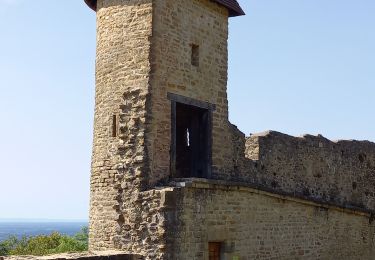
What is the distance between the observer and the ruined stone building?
10812 millimetres

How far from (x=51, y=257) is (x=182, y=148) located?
5.91 m

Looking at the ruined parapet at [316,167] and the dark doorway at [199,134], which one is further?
the ruined parapet at [316,167]

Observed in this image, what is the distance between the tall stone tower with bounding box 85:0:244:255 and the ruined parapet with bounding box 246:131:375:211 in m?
1.63

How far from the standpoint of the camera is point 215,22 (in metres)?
13.3

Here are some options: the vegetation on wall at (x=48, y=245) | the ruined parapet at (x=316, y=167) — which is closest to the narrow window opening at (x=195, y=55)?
the ruined parapet at (x=316, y=167)

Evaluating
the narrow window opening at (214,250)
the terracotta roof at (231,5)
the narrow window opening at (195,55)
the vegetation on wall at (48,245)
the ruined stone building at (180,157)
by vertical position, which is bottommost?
the vegetation on wall at (48,245)

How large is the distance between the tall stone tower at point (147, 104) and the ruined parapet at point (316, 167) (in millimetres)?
1631


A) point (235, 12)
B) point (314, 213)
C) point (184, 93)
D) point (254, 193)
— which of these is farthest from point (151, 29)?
point (314, 213)

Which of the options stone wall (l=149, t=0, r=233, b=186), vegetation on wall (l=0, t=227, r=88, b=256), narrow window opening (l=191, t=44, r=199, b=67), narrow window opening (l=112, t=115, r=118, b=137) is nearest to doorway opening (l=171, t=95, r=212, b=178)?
stone wall (l=149, t=0, r=233, b=186)

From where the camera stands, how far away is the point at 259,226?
12102 millimetres

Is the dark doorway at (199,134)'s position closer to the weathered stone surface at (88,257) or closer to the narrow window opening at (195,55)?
the narrow window opening at (195,55)

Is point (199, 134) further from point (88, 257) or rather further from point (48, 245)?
point (48, 245)

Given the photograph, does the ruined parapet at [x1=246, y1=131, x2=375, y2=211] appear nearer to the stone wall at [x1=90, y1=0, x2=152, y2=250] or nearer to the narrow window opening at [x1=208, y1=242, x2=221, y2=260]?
the narrow window opening at [x1=208, y1=242, x2=221, y2=260]

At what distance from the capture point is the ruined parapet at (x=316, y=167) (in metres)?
14.6
